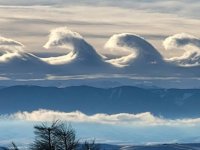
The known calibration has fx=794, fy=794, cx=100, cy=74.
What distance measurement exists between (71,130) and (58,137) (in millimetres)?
1410

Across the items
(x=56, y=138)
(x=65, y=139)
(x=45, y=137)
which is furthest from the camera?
(x=45, y=137)

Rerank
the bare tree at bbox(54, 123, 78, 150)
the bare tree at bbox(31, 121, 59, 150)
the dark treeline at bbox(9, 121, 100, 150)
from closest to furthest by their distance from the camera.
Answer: the bare tree at bbox(54, 123, 78, 150), the dark treeline at bbox(9, 121, 100, 150), the bare tree at bbox(31, 121, 59, 150)

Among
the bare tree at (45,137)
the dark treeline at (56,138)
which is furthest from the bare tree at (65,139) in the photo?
the bare tree at (45,137)

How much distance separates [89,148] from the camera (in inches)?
2724

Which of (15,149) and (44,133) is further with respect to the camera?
(44,133)

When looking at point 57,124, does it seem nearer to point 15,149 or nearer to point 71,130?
point 71,130

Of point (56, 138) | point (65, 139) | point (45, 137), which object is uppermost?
point (45, 137)

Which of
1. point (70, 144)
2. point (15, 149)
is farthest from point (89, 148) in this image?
point (15, 149)

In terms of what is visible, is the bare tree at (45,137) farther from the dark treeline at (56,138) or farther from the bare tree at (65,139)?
the bare tree at (65,139)

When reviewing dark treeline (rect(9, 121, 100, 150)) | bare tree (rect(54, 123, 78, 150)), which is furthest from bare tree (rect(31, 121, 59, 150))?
bare tree (rect(54, 123, 78, 150))

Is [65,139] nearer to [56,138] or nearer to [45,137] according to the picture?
[56,138]

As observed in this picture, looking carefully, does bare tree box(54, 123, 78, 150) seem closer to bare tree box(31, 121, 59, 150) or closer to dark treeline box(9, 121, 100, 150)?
dark treeline box(9, 121, 100, 150)

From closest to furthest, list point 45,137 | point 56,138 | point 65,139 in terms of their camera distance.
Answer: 1. point 65,139
2. point 56,138
3. point 45,137

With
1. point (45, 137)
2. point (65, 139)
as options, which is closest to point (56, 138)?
point (45, 137)
